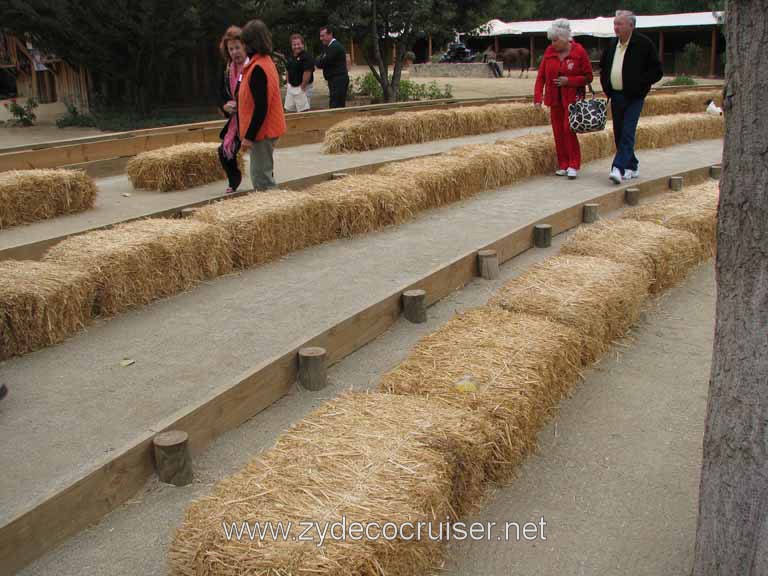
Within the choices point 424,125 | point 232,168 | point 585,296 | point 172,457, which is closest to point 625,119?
point 424,125

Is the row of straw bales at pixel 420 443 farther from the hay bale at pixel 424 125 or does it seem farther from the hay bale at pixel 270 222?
the hay bale at pixel 424 125

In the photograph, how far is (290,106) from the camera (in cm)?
1375

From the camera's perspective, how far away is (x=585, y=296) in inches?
198

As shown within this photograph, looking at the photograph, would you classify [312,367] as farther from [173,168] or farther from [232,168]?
[173,168]

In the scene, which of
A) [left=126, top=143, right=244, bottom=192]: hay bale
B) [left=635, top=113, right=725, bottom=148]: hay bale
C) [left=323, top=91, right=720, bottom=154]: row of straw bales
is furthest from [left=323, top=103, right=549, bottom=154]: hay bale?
[left=126, top=143, right=244, bottom=192]: hay bale

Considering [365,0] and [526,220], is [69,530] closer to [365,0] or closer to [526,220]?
[526,220]

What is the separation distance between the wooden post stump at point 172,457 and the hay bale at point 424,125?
8.16 m

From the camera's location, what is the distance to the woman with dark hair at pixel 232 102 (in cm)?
768

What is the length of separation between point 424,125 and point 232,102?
525cm

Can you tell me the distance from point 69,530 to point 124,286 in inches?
103

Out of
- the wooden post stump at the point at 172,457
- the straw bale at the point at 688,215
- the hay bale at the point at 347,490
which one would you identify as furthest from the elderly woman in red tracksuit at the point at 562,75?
the wooden post stump at the point at 172,457

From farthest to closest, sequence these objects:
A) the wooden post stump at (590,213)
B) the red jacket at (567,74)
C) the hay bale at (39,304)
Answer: the red jacket at (567,74)
the wooden post stump at (590,213)
the hay bale at (39,304)

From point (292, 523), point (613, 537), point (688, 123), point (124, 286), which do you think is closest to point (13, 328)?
point (124, 286)

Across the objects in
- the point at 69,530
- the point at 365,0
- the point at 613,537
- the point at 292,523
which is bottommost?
the point at 613,537
